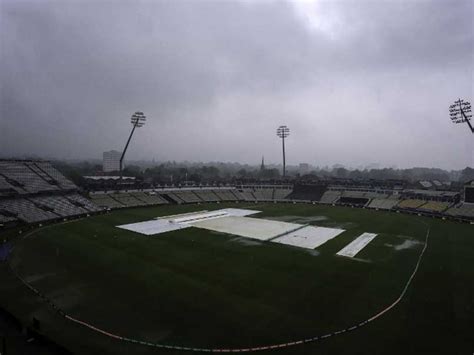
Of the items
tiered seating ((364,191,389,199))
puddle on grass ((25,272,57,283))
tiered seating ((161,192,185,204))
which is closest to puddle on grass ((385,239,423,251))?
puddle on grass ((25,272,57,283))

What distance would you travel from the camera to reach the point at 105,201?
215ft

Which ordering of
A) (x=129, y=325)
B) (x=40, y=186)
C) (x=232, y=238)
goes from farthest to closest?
(x=40, y=186) < (x=232, y=238) < (x=129, y=325)

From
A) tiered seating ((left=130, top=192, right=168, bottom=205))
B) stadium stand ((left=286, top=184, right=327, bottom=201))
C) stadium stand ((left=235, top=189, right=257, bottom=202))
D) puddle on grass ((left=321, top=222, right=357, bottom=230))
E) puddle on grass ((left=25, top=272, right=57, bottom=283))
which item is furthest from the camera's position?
stadium stand ((left=235, top=189, right=257, bottom=202))

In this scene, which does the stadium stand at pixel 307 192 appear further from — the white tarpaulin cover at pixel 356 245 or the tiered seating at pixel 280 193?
the white tarpaulin cover at pixel 356 245

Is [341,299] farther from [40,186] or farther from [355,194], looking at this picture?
[355,194]

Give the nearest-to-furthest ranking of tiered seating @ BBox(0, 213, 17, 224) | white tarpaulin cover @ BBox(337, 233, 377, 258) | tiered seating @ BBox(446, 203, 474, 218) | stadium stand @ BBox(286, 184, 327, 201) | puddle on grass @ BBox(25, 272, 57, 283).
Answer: puddle on grass @ BBox(25, 272, 57, 283), white tarpaulin cover @ BBox(337, 233, 377, 258), tiered seating @ BBox(0, 213, 17, 224), tiered seating @ BBox(446, 203, 474, 218), stadium stand @ BBox(286, 184, 327, 201)

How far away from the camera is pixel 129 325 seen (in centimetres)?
1655

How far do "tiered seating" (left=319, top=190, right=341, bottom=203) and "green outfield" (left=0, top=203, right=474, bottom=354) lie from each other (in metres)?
42.9

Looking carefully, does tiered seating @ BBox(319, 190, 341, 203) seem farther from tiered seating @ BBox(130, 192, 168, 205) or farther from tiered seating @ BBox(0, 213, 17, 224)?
tiered seating @ BBox(0, 213, 17, 224)

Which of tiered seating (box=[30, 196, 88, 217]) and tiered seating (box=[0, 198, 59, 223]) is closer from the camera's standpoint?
tiered seating (box=[0, 198, 59, 223])

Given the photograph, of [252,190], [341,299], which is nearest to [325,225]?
[341,299]

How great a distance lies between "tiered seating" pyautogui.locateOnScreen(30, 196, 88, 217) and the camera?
52.5 m

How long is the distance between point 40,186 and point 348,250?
59476 mm

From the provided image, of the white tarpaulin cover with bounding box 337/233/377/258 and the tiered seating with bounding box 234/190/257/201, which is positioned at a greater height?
the tiered seating with bounding box 234/190/257/201
